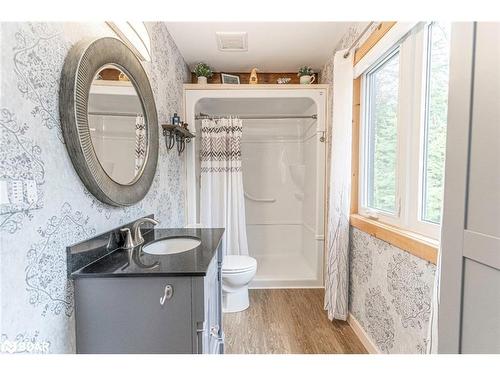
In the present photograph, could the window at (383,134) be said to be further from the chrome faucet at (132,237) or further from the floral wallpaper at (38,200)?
the floral wallpaper at (38,200)

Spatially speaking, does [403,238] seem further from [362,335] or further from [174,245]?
[174,245]

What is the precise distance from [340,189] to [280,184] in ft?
5.24

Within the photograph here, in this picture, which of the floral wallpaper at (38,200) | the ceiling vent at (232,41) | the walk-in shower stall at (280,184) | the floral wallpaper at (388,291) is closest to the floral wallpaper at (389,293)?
the floral wallpaper at (388,291)

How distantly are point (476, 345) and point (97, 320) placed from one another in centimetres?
111

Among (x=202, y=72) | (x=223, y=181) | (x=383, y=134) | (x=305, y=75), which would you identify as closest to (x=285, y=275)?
(x=223, y=181)

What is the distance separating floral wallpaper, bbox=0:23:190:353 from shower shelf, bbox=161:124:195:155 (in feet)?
2.72

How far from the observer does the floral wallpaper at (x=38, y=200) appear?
0.65 meters

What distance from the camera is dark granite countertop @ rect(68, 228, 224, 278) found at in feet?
2.86

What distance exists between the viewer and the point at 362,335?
5.61ft

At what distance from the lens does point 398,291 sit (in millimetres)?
1324

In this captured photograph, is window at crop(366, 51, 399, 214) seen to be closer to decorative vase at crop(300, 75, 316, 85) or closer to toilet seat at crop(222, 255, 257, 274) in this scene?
decorative vase at crop(300, 75, 316, 85)

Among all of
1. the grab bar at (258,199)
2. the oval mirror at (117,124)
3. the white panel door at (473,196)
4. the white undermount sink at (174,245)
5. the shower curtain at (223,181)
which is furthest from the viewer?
the grab bar at (258,199)

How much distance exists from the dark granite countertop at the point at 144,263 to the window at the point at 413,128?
1093 millimetres

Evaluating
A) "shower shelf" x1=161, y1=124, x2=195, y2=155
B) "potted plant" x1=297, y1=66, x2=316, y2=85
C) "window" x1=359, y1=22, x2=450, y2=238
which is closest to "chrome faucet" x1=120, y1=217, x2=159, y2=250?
"shower shelf" x1=161, y1=124, x2=195, y2=155
